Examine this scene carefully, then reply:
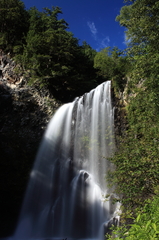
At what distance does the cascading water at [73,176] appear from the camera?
9.23m

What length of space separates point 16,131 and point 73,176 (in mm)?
5723

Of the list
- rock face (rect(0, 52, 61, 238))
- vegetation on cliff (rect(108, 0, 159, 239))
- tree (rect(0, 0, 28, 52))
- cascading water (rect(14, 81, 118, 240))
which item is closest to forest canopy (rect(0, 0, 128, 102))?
tree (rect(0, 0, 28, 52))

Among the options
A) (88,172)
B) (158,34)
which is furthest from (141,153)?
(88,172)

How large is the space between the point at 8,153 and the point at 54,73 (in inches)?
307

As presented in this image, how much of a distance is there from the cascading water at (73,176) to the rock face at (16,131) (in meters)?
0.66

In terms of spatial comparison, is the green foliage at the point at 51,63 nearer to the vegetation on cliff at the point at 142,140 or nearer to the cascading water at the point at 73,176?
the cascading water at the point at 73,176

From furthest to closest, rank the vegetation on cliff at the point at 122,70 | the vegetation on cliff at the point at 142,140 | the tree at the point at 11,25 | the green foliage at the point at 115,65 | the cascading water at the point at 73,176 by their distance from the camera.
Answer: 1. the tree at the point at 11,25
2. the green foliage at the point at 115,65
3. the cascading water at the point at 73,176
4. the vegetation on cliff at the point at 122,70
5. the vegetation on cliff at the point at 142,140

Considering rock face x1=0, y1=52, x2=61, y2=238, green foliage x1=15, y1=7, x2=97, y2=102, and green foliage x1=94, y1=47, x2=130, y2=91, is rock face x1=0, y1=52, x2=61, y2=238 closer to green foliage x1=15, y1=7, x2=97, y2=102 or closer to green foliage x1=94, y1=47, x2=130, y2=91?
green foliage x1=15, y1=7, x2=97, y2=102

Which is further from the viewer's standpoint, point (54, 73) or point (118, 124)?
point (54, 73)

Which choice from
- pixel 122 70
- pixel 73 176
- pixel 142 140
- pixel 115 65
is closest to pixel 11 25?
pixel 115 65

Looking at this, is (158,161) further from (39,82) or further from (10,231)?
(39,82)

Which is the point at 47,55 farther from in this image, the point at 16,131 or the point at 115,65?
the point at 16,131

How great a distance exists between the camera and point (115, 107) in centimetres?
1210

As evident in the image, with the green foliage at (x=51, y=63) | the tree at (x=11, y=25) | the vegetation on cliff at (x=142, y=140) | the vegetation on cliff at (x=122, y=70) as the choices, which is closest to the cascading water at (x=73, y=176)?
the vegetation on cliff at (x=122, y=70)
